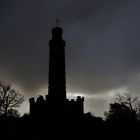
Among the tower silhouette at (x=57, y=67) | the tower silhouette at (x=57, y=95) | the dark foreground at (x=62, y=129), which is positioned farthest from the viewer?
the tower silhouette at (x=57, y=67)

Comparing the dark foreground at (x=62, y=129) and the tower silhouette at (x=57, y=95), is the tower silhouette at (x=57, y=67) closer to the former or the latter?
the tower silhouette at (x=57, y=95)

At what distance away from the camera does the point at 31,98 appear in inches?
2046

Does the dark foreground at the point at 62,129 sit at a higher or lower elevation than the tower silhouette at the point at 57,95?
lower

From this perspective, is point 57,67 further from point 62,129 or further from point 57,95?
point 62,129

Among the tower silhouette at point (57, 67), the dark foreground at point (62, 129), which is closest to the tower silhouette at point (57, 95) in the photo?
the tower silhouette at point (57, 67)

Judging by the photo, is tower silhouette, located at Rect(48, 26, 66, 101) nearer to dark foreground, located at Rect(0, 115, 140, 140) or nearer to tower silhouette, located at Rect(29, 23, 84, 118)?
tower silhouette, located at Rect(29, 23, 84, 118)

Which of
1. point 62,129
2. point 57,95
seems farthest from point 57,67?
point 62,129

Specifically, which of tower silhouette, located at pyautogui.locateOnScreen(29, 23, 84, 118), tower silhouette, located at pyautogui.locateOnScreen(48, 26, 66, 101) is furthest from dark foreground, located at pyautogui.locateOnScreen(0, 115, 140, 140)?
tower silhouette, located at pyautogui.locateOnScreen(48, 26, 66, 101)

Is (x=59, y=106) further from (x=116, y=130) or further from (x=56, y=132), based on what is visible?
(x=116, y=130)

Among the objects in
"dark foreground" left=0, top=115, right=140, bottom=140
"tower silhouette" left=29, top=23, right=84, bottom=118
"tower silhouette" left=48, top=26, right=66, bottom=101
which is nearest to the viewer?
"dark foreground" left=0, top=115, right=140, bottom=140

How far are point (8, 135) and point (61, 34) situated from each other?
2273cm

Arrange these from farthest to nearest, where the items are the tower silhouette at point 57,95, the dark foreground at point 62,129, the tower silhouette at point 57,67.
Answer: the tower silhouette at point 57,67
the tower silhouette at point 57,95
the dark foreground at point 62,129

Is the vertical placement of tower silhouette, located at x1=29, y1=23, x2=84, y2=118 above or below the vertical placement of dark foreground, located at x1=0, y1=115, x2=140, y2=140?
above

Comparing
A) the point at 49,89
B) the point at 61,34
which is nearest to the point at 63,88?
the point at 49,89
